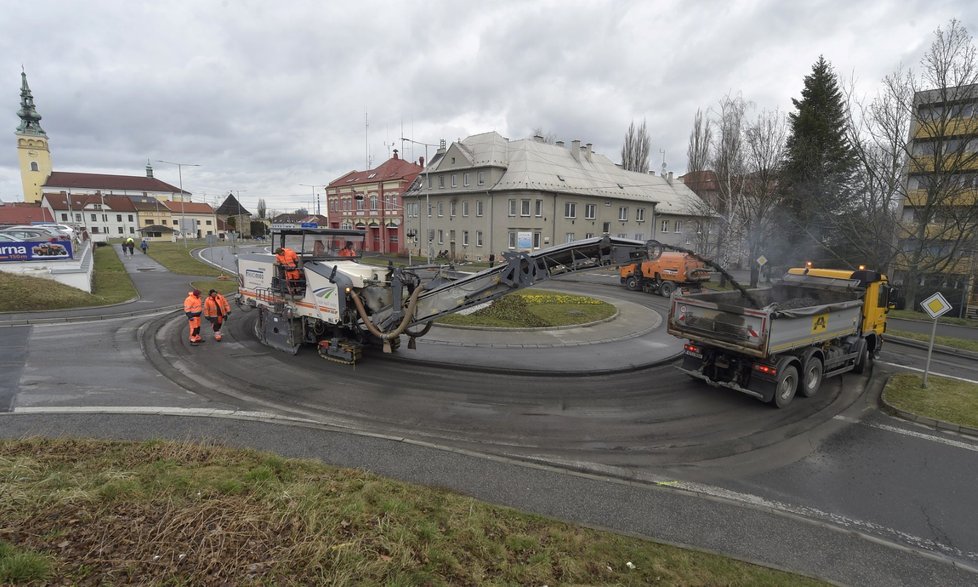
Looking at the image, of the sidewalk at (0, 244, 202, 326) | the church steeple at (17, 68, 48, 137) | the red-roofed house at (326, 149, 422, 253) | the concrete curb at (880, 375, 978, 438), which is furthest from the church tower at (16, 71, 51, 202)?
the concrete curb at (880, 375, 978, 438)

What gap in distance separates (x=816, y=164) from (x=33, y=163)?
4970 inches

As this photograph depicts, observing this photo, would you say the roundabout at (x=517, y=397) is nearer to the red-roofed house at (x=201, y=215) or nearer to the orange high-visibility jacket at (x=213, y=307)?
the orange high-visibility jacket at (x=213, y=307)

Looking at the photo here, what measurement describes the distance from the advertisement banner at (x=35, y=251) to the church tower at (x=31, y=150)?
318 feet

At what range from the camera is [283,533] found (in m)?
3.86

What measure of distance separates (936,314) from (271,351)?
611 inches

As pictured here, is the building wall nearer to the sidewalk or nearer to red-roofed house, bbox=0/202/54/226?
red-roofed house, bbox=0/202/54/226

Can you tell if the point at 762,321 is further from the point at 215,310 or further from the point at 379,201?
the point at 379,201

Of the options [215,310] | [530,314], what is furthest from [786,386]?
[215,310]

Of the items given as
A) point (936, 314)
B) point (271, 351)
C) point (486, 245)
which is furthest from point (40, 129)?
point (936, 314)

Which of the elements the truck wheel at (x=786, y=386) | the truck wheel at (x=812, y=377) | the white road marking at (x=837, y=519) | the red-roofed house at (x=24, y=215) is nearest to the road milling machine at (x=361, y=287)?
the truck wheel at (x=786, y=386)

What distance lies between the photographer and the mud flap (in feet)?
37.5

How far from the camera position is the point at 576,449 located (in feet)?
22.7

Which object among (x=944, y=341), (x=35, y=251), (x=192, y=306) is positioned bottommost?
(x=944, y=341)

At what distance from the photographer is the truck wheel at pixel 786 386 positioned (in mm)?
8623
